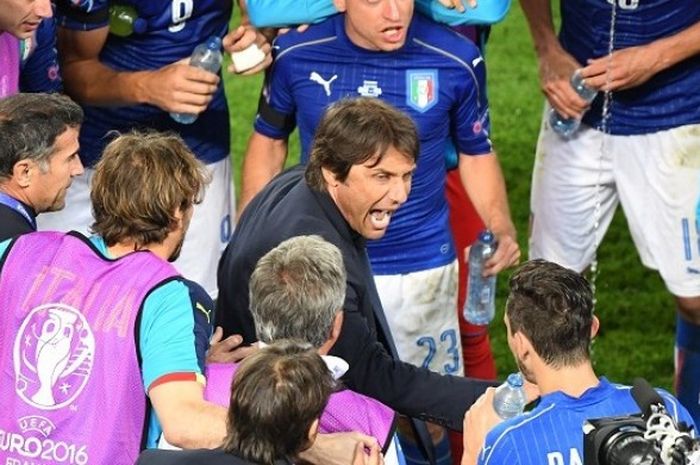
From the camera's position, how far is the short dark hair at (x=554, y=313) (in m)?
3.59

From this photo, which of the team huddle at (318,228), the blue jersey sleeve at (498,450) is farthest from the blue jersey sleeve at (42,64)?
the blue jersey sleeve at (498,450)

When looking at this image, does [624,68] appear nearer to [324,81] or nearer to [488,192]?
[488,192]

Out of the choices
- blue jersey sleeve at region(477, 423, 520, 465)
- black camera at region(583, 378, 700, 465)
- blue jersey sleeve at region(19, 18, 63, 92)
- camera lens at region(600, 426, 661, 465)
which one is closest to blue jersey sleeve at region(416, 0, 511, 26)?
blue jersey sleeve at region(19, 18, 63, 92)

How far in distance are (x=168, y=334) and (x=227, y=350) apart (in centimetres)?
51

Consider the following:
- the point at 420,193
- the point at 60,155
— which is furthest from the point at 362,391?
the point at 420,193

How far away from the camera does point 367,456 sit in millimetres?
3484

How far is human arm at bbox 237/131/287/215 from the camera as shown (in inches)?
211

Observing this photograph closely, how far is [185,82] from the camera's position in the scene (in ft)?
17.3

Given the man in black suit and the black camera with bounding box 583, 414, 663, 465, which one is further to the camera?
the man in black suit

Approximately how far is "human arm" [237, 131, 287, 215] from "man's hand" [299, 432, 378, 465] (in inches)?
77.4

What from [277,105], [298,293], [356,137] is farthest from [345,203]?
[277,105]

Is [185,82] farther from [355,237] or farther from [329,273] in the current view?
[329,273]

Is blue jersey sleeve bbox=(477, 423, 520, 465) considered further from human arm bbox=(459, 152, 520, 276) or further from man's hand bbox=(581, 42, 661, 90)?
man's hand bbox=(581, 42, 661, 90)

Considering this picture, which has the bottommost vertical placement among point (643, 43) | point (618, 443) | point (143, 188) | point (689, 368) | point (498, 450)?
point (689, 368)
